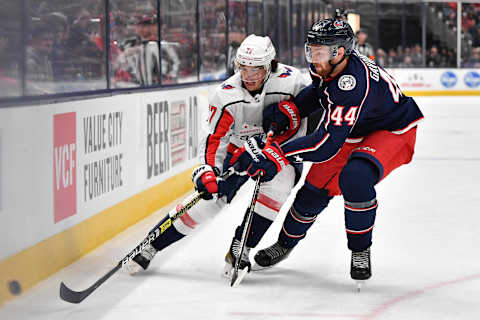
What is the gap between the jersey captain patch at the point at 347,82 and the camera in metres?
2.93

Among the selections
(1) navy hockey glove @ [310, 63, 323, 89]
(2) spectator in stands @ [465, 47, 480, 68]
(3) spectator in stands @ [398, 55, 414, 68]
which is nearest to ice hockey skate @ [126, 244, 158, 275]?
(1) navy hockey glove @ [310, 63, 323, 89]

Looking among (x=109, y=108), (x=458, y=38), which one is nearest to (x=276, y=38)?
(x=109, y=108)

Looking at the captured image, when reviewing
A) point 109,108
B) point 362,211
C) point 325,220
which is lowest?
point 325,220

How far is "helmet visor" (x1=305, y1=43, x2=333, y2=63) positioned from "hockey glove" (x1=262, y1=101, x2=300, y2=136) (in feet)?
1.05

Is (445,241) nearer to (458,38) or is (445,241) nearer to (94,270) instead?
(94,270)

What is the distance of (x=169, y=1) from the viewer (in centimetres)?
561

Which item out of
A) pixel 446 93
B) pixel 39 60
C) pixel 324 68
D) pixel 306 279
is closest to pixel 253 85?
pixel 324 68

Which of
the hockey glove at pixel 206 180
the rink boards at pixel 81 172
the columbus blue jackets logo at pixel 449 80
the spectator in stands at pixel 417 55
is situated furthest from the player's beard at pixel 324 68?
the spectator in stands at pixel 417 55

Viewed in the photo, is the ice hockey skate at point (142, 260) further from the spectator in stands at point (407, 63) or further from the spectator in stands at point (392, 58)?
the spectator in stands at point (392, 58)

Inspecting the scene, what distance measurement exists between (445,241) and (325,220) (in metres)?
0.80

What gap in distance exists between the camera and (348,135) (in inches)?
120

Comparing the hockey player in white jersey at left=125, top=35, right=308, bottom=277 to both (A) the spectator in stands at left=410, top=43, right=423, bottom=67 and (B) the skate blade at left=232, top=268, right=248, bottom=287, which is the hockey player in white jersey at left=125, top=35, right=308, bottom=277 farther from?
(A) the spectator in stands at left=410, top=43, right=423, bottom=67

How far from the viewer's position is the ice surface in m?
2.87

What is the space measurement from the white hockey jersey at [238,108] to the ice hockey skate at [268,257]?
1.31 ft
